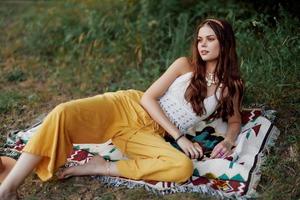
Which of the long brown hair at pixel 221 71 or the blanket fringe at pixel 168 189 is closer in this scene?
the blanket fringe at pixel 168 189

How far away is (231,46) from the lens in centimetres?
369

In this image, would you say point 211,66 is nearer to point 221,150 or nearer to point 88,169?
point 221,150

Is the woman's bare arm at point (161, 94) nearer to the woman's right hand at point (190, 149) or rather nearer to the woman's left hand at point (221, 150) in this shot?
the woman's right hand at point (190, 149)

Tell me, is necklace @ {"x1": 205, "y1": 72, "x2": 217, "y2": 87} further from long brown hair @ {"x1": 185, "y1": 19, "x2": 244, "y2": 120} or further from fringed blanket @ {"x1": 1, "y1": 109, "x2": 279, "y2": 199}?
fringed blanket @ {"x1": 1, "y1": 109, "x2": 279, "y2": 199}

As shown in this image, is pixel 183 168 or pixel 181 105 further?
pixel 181 105

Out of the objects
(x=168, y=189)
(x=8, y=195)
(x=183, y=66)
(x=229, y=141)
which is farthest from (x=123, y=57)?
(x=8, y=195)

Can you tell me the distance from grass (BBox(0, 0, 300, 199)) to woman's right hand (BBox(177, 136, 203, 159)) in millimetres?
268

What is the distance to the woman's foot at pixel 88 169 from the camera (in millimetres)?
3688

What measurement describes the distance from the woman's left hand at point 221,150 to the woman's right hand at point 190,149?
0.42 ft

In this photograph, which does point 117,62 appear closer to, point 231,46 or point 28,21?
point 28,21

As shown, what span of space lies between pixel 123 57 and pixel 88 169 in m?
2.32

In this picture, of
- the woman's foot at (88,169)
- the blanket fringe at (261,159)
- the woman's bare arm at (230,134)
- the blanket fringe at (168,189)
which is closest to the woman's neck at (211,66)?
the woman's bare arm at (230,134)

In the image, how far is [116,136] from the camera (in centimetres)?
374

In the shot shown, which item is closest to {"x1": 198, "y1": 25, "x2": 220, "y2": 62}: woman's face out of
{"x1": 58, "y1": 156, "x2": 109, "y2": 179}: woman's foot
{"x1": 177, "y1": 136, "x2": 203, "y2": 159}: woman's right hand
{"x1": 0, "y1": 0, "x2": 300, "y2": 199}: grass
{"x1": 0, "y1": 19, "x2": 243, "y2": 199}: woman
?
{"x1": 0, "y1": 19, "x2": 243, "y2": 199}: woman
